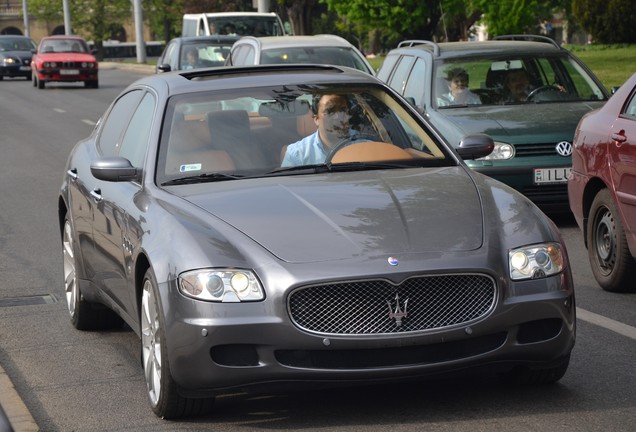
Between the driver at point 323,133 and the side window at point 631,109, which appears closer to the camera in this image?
the driver at point 323,133

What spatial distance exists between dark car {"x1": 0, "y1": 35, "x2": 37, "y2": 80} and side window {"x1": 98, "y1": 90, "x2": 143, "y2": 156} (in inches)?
1715

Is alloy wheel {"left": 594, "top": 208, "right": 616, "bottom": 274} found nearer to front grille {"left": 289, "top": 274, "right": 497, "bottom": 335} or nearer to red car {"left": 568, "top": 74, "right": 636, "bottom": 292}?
red car {"left": 568, "top": 74, "right": 636, "bottom": 292}

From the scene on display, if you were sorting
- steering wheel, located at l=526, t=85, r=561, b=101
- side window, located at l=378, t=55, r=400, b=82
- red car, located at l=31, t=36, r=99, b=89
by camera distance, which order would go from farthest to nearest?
red car, located at l=31, t=36, r=99, b=89
side window, located at l=378, t=55, r=400, b=82
steering wheel, located at l=526, t=85, r=561, b=101

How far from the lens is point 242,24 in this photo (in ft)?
114

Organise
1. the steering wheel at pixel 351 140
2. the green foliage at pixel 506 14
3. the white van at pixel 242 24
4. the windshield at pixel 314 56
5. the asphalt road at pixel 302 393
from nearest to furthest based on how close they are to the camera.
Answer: the asphalt road at pixel 302 393 → the steering wheel at pixel 351 140 → the windshield at pixel 314 56 → the white van at pixel 242 24 → the green foliage at pixel 506 14

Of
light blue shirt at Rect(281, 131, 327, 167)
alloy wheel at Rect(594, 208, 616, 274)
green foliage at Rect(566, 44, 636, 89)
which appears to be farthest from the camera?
green foliage at Rect(566, 44, 636, 89)

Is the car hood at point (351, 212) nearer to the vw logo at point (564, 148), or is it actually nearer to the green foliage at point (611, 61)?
the vw logo at point (564, 148)

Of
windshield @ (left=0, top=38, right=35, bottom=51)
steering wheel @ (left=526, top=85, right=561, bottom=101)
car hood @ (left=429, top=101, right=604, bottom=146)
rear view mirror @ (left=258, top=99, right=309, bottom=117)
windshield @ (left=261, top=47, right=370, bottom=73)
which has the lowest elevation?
windshield @ (left=0, top=38, right=35, bottom=51)

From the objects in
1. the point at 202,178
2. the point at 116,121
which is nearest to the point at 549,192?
the point at 116,121

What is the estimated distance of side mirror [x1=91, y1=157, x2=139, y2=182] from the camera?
6840mm

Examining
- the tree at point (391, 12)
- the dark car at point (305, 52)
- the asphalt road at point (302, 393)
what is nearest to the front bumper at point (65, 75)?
the tree at point (391, 12)

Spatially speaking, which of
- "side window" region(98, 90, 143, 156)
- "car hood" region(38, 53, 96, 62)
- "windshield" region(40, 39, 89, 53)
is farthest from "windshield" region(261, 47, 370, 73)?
"windshield" region(40, 39, 89, 53)

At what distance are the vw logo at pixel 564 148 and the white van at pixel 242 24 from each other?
21.5m

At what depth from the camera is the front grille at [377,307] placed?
18.3 feet
